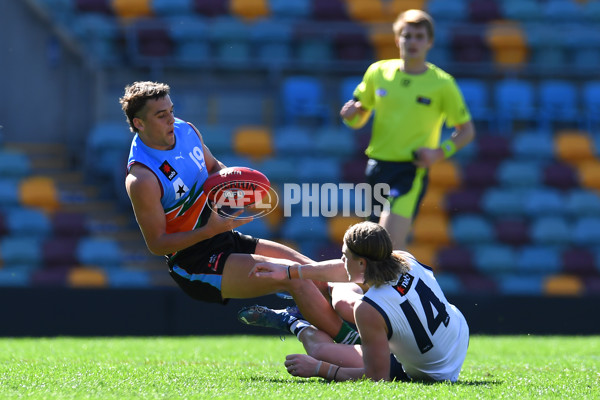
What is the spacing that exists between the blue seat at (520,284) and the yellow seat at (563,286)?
0.25ft

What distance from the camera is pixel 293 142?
10180mm

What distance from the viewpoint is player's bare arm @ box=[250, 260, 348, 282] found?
14.6ft

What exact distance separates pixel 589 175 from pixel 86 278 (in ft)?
18.5

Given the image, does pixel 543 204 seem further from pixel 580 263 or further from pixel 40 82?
pixel 40 82

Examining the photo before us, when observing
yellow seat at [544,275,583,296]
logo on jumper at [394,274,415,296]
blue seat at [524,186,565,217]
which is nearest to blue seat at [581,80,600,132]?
blue seat at [524,186,565,217]

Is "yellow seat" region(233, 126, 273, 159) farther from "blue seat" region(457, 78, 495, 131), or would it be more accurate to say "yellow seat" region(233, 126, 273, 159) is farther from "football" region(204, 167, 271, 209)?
"football" region(204, 167, 271, 209)

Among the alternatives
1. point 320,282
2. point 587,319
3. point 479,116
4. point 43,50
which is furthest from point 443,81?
point 43,50

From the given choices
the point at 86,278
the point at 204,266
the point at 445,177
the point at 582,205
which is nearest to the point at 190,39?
the point at 86,278

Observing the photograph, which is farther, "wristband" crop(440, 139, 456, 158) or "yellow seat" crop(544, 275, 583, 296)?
"yellow seat" crop(544, 275, 583, 296)

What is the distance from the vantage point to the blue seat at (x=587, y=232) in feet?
33.2

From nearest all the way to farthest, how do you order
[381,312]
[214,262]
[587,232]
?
[381,312]
[214,262]
[587,232]

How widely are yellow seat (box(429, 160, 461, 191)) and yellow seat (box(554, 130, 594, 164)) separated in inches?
47.2

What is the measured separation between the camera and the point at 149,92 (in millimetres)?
4785

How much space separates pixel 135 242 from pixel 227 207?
4.93m
